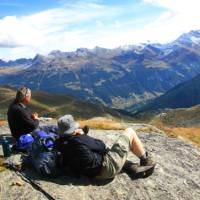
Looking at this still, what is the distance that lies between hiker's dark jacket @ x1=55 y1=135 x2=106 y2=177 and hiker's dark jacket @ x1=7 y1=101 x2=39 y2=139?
11.7 ft

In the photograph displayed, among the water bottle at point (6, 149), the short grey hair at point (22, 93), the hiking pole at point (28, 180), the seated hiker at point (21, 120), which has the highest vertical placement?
the short grey hair at point (22, 93)

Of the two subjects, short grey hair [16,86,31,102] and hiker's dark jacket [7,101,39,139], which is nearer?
short grey hair [16,86,31,102]

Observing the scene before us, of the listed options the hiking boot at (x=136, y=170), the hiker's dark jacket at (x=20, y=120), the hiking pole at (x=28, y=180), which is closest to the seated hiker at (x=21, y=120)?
the hiker's dark jacket at (x=20, y=120)

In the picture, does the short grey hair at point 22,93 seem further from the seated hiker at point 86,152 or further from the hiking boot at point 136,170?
the hiking boot at point 136,170

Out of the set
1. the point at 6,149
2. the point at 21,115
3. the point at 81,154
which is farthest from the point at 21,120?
the point at 81,154

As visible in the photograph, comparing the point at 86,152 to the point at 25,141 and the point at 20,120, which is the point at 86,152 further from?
the point at 20,120

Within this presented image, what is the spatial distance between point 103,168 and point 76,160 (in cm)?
115

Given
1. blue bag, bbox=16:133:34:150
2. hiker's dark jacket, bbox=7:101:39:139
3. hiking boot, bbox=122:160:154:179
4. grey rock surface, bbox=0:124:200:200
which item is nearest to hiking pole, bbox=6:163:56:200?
grey rock surface, bbox=0:124:200:200

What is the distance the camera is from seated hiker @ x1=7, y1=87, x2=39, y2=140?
18.1 m

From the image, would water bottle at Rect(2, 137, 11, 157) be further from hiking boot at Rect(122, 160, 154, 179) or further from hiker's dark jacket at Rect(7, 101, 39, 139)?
hiking boot at Rect(122, 160, 154, 179)

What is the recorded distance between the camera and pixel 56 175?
1562 cm

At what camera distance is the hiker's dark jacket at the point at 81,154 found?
15.0 m

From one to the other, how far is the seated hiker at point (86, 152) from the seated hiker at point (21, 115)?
11.6 feet

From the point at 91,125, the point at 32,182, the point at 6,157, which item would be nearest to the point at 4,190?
the point at 32,182
